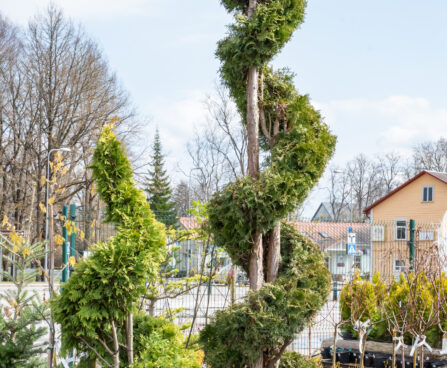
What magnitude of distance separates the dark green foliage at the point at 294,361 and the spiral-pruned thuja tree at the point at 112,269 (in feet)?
5.09

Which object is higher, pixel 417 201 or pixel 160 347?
pixel 417 201

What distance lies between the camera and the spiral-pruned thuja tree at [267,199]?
5039 millimetres

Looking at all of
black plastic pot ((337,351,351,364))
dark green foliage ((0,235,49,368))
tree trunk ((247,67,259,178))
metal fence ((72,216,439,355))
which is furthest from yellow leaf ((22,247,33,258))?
black plastic pot ((337,351,351,364))

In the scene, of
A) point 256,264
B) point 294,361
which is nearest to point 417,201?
point 294,361

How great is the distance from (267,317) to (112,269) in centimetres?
140

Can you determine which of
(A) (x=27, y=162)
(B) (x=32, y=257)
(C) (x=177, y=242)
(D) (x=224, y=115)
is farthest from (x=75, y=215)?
(A) (x=27, y=162)

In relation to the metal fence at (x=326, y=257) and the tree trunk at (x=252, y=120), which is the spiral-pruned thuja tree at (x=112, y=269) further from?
the metal fence at (x=326, y=257)

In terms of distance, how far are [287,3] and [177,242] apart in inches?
166

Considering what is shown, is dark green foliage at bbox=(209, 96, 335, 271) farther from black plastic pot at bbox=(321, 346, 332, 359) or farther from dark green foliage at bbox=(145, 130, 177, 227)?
dark green foliage at bbox=(145, 130, 177, 227)

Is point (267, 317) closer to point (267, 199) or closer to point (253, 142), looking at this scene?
point (267, 199)

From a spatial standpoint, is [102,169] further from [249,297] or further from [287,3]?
[287,3]

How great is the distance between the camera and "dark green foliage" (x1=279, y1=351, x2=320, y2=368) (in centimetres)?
555

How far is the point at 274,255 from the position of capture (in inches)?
216

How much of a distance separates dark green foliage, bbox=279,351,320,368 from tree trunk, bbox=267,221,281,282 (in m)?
0.81
